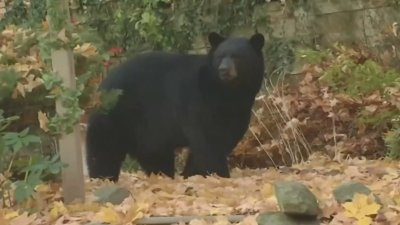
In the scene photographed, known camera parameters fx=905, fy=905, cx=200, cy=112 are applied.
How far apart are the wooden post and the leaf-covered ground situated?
0.29 feet

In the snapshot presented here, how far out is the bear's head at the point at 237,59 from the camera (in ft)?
21.0

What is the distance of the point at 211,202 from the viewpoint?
4602mm

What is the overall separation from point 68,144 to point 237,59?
203 centimetres

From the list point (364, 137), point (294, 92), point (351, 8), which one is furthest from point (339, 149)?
point (351, 8)

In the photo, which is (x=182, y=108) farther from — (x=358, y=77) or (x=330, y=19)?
(x=330, y=19)

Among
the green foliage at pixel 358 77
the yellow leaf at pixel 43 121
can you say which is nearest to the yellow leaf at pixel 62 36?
the yellow leaf at pixel 43 121

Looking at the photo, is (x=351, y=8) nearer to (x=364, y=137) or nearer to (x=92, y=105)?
(x=364, y=137)

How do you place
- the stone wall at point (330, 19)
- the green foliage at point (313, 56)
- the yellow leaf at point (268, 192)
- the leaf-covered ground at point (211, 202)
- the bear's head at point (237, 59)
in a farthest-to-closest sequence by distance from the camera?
the stone wall at point (330, 19) < the green foliage at point (313, 56) < the bear's head at point (237, 59) < the yellow leaf at point (268, 192) < the leaf-covered ground at point (211, 202)

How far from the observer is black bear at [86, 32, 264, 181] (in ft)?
21.2

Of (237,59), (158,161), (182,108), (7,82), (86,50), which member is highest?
(86,50)

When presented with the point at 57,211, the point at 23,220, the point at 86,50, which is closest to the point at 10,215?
the point at 23,220

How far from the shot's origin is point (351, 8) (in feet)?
30.4

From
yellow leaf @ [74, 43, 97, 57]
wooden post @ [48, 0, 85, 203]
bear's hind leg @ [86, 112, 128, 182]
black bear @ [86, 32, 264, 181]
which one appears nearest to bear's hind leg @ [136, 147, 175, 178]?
black bear @ [86, 32, 264, 181]

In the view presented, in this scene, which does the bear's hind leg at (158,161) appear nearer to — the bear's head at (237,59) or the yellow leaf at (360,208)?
the bear's head at (237,59)
